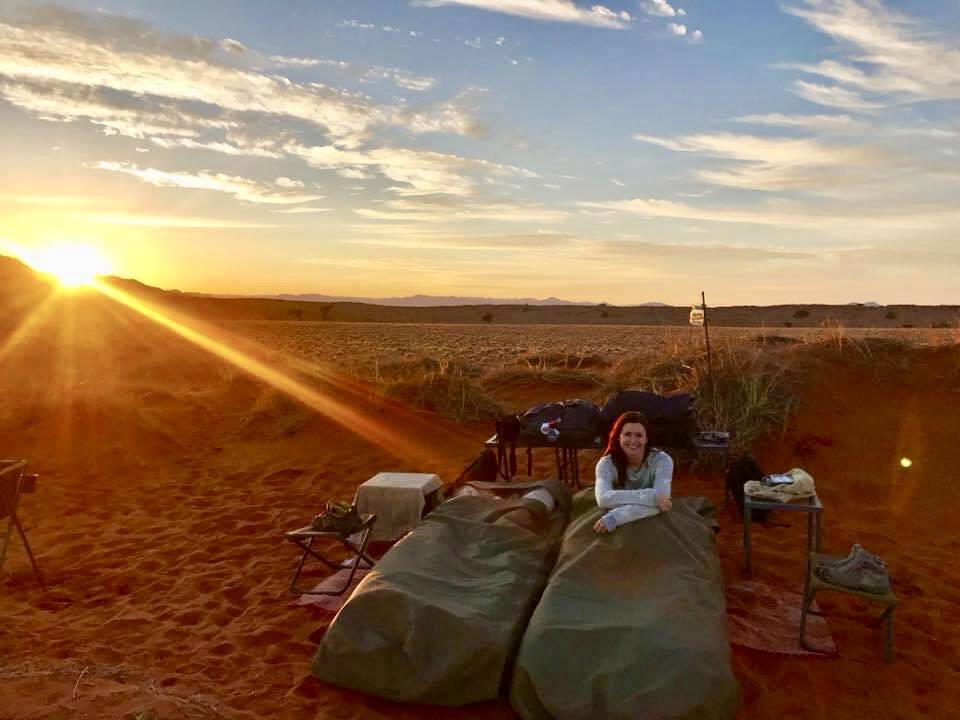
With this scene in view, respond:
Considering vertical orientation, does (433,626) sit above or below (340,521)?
below

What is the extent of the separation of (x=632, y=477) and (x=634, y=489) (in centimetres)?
11

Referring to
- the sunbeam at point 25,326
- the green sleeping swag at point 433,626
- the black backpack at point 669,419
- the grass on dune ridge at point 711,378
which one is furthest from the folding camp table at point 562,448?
the sunbeam at point 25,326

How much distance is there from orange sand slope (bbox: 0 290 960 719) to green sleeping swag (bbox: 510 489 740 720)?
0.44m

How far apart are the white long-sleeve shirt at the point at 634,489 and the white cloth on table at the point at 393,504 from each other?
1870 millimetres

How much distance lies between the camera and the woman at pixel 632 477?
4.64m

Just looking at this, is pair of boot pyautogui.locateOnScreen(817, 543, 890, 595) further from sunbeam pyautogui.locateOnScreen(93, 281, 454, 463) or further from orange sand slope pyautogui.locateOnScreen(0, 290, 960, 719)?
sunbeam pyautogui.locateOnScreen(93, 281, 454, 463)

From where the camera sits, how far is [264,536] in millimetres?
6781

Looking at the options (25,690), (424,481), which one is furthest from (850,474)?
(25,690)

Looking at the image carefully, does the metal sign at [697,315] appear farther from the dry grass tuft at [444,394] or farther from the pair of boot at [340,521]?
the pair of boot at [340,521]

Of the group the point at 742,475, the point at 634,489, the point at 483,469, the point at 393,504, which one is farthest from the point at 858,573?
the point at 483,469

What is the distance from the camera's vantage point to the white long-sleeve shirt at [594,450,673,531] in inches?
181

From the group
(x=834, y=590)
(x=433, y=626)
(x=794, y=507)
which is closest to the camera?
(x=433, y=626)

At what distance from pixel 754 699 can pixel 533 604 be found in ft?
4.16

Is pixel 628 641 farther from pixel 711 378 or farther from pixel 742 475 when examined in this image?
pixel 711 378
